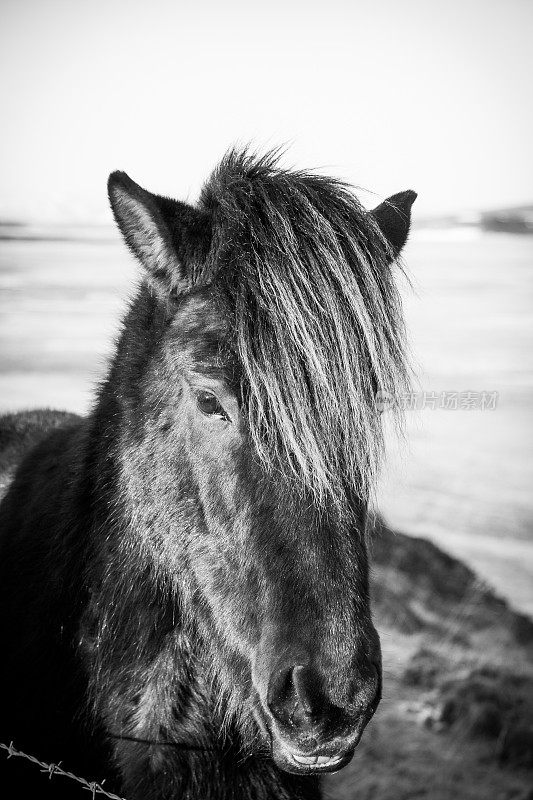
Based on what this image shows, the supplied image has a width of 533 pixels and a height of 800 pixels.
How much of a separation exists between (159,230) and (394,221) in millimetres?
908

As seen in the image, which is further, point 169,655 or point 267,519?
point 169,655

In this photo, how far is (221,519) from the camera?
76.0 inches

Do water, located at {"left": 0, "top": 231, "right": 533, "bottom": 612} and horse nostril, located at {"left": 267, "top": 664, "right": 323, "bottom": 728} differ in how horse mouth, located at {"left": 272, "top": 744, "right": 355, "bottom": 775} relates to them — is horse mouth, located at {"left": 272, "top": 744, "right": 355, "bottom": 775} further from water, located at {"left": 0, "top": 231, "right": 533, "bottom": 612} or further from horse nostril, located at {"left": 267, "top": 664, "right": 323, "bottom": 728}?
water, located at {"left": 0, "top": 231, "right": 533, "bottom": 612}

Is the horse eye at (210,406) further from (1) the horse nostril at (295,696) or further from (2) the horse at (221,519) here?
(1) the horse nostril at (295,696)

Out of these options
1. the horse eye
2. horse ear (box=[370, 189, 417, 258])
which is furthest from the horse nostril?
horse ear (box=[370, 189, 417, 258])

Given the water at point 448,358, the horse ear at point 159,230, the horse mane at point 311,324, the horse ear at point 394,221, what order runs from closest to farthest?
the horse mane at point 311,324, the horse ear at point 159,230, the horse ear at point 394,221, the water at point 448,358

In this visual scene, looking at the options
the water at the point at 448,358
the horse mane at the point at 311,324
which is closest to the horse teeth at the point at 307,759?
the horse mane at the point at 311,324

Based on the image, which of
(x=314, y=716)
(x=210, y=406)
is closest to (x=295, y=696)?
(x=314, y=716)

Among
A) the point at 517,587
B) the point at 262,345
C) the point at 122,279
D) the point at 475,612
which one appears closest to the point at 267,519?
the point at 262,345

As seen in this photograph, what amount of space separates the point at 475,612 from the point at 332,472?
6264mm

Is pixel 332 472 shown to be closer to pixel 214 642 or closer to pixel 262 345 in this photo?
pixel 262 345

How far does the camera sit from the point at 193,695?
7.14ft

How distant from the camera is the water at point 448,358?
9.09m

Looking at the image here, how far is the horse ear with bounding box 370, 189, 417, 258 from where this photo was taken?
2.40 metres
